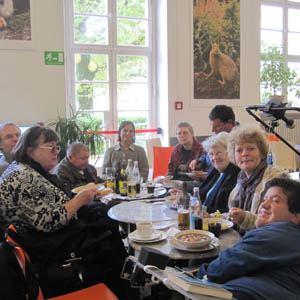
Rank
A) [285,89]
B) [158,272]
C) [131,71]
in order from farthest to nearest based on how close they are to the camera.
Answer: [285,89]
[131,71]
[158,272]

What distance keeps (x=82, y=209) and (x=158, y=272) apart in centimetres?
105

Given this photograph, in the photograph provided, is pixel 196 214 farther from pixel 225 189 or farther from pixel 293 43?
pixel 293 43

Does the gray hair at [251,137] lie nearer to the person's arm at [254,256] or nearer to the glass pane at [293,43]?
the person's arm at [254,256]

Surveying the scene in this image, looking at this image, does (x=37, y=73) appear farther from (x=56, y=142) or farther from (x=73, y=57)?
(x=56, y=142)

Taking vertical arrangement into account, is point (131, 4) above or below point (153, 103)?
above

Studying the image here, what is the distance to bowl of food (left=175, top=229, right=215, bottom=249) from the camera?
165cm

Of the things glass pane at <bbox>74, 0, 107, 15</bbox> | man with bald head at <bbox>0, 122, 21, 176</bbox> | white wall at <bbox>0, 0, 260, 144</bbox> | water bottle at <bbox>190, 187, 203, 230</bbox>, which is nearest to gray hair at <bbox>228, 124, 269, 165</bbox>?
water bottle at <bbox>190, 187, 203, 230</bbox>

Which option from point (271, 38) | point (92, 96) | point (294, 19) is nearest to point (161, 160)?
point (92, 96)

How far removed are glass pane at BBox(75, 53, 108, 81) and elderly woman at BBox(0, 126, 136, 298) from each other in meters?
3.34

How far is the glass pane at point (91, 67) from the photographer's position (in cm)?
536

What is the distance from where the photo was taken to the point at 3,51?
4512 millimetres

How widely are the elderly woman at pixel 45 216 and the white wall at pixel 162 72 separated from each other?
273cm

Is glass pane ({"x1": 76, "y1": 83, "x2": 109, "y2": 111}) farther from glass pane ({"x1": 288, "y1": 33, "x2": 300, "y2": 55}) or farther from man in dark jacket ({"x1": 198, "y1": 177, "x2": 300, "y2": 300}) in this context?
man in dark jacket ({"x1": 198, "y1": 177, "x2": 300, "y2": 300})

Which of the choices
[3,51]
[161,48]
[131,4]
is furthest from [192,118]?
[3,51]
